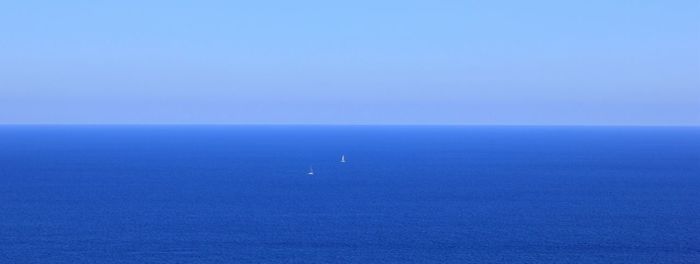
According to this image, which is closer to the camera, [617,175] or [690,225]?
[690,225]

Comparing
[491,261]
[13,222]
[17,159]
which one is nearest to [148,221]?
[13,222]

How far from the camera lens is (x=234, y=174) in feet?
338

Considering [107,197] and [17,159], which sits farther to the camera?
[17,159]

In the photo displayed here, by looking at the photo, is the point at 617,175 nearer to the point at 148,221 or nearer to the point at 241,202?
the point at 241,202

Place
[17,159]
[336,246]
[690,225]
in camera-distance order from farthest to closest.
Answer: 1. [17,159]
2. [690,225]
3. [336,246]

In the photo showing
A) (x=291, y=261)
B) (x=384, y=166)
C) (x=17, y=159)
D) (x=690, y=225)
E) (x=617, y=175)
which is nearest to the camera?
(x=291, y=261)

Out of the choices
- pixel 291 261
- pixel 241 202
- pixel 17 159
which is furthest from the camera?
pixel 17 159

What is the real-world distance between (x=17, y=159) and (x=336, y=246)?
99018 millimetres

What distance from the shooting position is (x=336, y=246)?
49.2m

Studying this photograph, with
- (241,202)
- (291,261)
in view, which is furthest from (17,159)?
(291,261)

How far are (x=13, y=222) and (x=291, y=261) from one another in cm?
2416

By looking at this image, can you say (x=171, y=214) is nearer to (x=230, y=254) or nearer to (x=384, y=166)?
(x=230, y=254)

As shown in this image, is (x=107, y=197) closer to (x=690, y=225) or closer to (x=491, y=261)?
(x=491, y=261)

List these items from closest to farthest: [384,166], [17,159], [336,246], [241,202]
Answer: [336,246] < [241,202] < [384,166] < [17,159]
